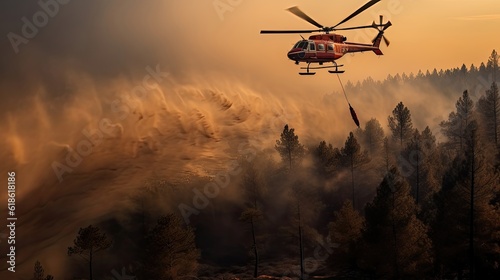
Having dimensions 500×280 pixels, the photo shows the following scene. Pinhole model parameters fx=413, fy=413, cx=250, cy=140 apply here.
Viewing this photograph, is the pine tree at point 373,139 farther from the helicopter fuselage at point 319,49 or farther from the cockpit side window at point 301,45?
the cockpit side window at point 301,45

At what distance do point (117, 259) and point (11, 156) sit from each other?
34640 mm

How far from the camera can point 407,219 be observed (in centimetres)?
3491

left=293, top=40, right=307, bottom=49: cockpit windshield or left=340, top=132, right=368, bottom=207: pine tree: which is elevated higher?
A: left=293, top=40, right=307, bottom=49: cockpit windshield

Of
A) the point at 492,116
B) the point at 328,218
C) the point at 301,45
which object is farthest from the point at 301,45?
the point at 492,116

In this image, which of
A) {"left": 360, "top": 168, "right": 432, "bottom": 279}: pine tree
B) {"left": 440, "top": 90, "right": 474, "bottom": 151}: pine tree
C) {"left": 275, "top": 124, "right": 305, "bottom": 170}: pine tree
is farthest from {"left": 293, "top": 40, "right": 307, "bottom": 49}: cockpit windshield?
{"left": 440, "top": 90, "right": 474, "bottom": 151}: pine tree

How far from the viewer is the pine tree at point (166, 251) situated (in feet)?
130

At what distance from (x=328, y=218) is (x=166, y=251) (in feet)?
134

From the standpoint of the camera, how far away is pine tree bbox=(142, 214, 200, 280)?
3962 cm

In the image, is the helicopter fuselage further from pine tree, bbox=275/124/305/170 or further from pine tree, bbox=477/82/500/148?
pine tree, bbox=477/82/500/148

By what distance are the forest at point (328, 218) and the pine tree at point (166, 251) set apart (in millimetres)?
103

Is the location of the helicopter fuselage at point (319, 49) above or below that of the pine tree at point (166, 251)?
above

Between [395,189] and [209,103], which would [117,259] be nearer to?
[395,189]

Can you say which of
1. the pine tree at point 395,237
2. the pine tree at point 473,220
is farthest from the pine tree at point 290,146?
the pine tree at point 473,220

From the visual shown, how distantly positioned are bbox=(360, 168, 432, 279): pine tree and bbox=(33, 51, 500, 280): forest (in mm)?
86
